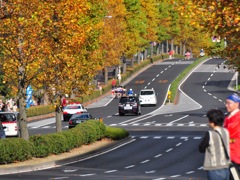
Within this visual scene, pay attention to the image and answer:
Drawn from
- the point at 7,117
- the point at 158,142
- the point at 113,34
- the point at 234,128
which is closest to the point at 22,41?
the point at 7,117

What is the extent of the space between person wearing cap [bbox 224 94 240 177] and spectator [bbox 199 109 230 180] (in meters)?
0.57

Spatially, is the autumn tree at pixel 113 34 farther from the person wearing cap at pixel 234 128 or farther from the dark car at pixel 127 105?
the person wearing cap at pixel 234 128

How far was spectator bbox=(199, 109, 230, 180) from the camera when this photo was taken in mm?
12875

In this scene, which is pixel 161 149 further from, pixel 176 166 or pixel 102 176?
pixel 102 176

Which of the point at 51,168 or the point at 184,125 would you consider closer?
the point at 51,168

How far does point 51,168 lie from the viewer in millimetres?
31719

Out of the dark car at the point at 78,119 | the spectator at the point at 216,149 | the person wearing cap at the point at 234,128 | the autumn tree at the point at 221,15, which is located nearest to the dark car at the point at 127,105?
the dark car at the point at 78,119

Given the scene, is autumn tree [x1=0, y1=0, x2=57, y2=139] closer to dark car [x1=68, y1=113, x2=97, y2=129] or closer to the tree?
dark car [x1=68, y1=113, x2=97, y2=129]

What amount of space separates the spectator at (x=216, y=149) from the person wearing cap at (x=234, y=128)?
0.57 meters

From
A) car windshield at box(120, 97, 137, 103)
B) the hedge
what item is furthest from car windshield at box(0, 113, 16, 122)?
car windshield at box(120, 97, 137, 103)

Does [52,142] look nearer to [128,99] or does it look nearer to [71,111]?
[71,111]

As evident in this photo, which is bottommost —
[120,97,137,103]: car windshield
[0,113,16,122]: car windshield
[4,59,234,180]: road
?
[4,59,234,180]: road

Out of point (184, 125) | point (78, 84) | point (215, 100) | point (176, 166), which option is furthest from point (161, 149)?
point (215, 100)

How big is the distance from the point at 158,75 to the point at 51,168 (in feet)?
293
